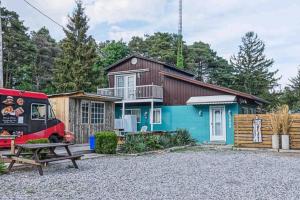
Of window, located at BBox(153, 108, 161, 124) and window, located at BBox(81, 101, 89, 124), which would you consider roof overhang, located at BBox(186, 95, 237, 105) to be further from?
window, located at BBox(81, 101, 89, 124)

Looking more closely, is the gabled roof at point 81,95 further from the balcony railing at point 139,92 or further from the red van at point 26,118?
the balcony railing at point 139,92

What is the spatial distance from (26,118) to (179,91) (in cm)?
1062

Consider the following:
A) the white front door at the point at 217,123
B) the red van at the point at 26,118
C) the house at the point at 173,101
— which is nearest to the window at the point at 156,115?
the house at the point at 173,101

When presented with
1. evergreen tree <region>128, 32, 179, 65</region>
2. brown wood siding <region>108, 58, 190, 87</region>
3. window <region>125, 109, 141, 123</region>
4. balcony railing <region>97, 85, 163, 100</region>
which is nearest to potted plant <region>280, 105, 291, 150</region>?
balcony railing <region>97, 85, 163, 100</region>

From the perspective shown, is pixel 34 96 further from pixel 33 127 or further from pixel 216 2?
pixel 216 2

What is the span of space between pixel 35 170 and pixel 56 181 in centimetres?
184

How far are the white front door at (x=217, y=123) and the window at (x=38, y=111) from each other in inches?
403

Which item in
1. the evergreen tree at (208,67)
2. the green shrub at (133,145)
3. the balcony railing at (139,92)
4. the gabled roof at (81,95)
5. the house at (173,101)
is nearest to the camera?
the green shrub at (133,145)

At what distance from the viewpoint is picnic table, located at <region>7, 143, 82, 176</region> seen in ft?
25.5

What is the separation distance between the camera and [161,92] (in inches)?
840

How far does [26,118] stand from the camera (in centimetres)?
1306

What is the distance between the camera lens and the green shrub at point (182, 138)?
16.6m

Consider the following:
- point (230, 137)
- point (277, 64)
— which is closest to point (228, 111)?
point (230, 137)

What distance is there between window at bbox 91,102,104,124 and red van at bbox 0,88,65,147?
9.15 ft
